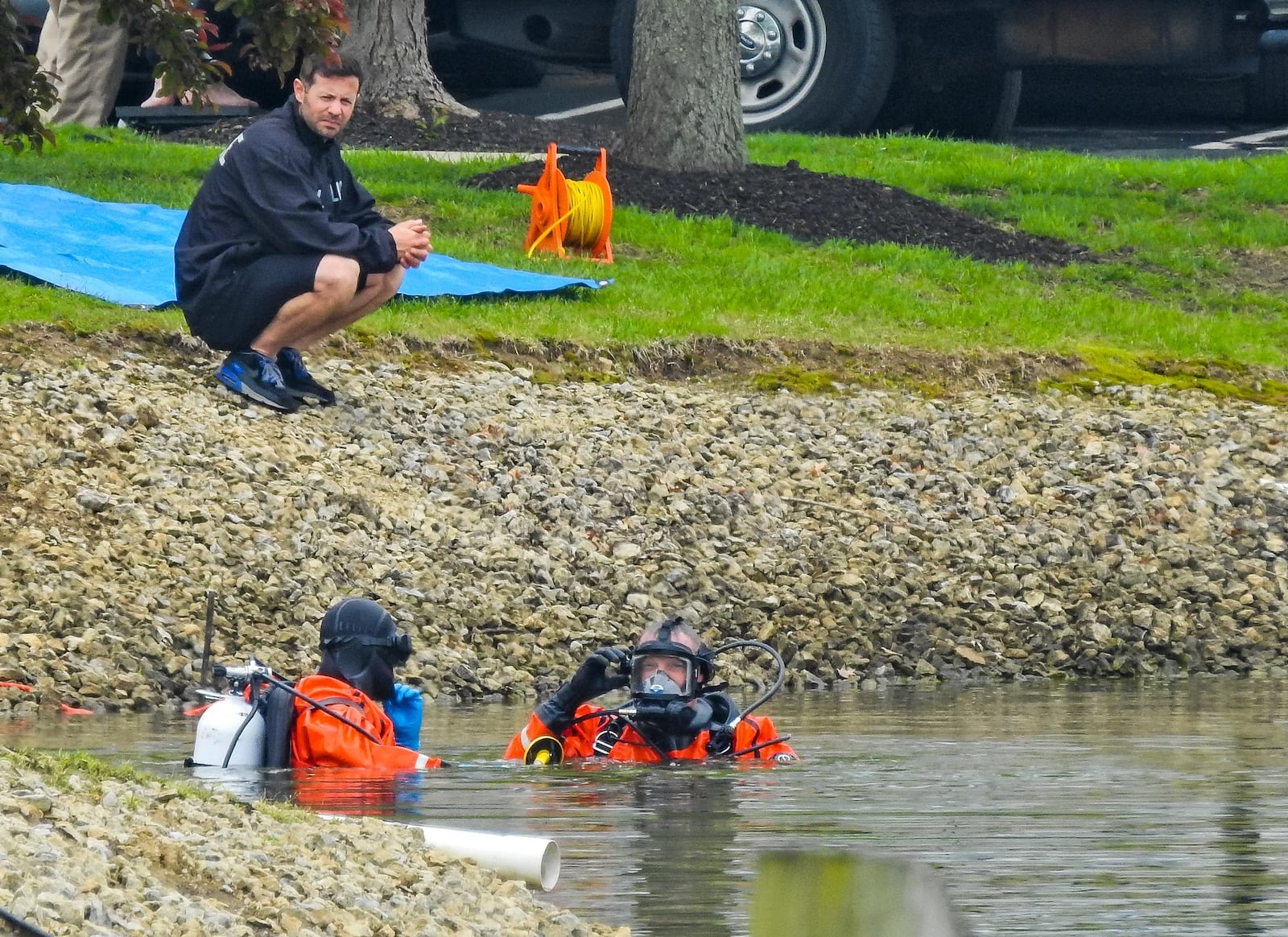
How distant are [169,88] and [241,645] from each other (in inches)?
103

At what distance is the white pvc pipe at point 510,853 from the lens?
593cm

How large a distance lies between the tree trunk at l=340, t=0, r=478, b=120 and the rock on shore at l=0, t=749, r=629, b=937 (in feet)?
49.0

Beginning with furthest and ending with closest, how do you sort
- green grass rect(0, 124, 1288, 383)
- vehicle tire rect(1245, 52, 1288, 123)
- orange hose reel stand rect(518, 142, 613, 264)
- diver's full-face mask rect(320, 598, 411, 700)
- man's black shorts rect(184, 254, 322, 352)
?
vehicle tire rect(1245, 52, 1288, 123) → orange hose reel stand rect(518, 142, 613, 264) → green grass rect(0, 124, 1288, 383) → man's black shorts rect(184, 254, 322, 352) → diver's full-face mask rect(320, 598, 411, 700)

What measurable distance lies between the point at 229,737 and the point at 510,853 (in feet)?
8.94

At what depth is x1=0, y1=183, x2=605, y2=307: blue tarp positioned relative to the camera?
14703mm

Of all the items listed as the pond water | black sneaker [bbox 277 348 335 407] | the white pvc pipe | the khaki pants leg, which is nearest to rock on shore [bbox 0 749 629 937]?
the white pvc pipe

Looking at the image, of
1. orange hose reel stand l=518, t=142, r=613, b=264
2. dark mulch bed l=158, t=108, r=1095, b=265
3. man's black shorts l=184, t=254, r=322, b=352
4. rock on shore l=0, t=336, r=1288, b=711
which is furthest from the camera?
dark mulch bed l=158, t=108, r=1095, b=265

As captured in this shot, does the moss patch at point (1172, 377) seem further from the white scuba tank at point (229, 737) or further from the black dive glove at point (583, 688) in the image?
the white scuba tank at point (229, 737)

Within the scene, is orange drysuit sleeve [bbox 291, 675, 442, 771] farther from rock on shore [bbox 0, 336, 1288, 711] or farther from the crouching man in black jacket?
the crouching man in black jacket

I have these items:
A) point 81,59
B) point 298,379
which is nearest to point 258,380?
point 298,379

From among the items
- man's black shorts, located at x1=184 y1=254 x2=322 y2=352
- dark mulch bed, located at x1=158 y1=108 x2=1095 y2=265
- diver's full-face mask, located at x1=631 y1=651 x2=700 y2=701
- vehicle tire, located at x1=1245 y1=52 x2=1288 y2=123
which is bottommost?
diver's full-face mask, located at x1=631 y1=651 x2=700 y2=701

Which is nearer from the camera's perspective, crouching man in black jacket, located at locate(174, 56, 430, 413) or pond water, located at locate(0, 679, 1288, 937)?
pond water, located at locate(0, 679, 1288, 937)

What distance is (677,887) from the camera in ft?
21.0

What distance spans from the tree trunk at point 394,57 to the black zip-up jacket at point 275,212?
25.9 ft
